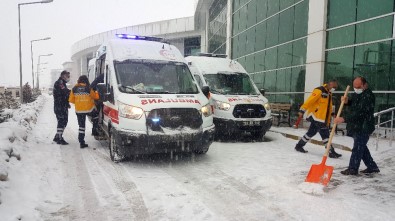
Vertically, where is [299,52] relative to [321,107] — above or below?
above

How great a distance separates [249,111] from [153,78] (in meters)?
3.27

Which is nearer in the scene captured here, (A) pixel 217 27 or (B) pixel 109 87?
(B) pixel 109 87

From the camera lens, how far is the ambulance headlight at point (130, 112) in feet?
20.9

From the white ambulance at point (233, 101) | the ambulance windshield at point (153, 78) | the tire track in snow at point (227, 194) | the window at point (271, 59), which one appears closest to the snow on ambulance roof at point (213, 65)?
the white ambulance at point (233, 101)

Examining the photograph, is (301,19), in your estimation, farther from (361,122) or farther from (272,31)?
(361,122)

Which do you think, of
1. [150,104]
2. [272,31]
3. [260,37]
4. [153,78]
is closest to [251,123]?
[153,78]

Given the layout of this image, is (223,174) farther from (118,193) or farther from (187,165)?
(118,193)

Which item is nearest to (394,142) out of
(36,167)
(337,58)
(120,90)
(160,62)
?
(337,58)

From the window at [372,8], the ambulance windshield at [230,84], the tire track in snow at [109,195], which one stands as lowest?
the tire track in snow at [109,195]

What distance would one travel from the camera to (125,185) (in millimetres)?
5457

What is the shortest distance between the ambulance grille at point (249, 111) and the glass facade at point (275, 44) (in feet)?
18.1

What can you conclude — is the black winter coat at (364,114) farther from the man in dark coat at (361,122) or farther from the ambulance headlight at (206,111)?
the ambulance headlight at (206,111)

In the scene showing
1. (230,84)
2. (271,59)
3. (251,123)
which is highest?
(271,59)

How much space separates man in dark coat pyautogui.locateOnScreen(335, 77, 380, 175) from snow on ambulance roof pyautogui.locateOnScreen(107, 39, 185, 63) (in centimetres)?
406
